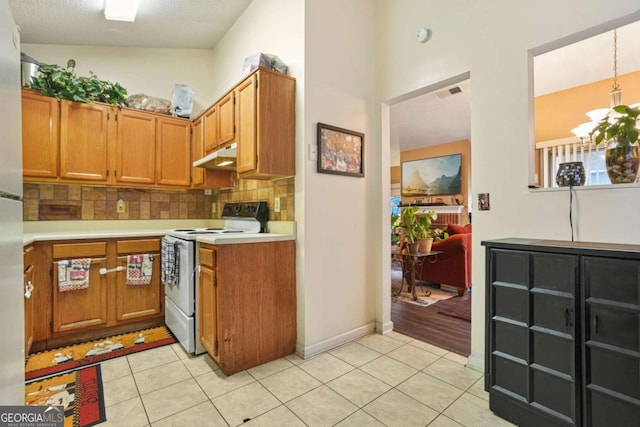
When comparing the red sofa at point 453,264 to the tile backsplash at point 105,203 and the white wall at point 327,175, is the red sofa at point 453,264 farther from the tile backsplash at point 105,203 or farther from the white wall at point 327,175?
the tile backsplash at point 105,203

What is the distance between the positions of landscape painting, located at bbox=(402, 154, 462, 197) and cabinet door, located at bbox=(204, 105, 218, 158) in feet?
18.8

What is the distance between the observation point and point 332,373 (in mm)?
2123

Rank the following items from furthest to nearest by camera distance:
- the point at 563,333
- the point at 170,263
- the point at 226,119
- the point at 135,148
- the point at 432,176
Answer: the point at 432,176 < the point at 135,148 < the point at 226,119 < the point at 170,263 < the point at 563,333

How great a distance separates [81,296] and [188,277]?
1108mm

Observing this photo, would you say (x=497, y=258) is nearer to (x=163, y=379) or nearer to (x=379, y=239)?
(x=379, y=239)

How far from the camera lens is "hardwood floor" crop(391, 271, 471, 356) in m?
2.60

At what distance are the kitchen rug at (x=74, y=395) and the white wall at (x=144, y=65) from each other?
293 cm

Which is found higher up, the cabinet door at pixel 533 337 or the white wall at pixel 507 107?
the white wall at pixel 507 107

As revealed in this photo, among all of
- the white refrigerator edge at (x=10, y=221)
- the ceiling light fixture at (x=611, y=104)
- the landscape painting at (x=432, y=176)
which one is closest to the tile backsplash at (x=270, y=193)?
the white refrigerator edge at (x=10, y=221)

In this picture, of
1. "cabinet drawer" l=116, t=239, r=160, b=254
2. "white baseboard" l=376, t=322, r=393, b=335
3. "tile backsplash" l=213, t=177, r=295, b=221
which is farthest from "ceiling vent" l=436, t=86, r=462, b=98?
"cabinet drawer" l=116, t=239, r=160, b=254

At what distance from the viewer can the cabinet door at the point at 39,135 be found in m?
2.69

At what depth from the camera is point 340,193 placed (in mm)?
2627

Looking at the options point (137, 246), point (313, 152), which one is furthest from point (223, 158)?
point (137, 246)

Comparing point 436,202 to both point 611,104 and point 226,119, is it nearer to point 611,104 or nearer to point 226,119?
point 611,104
